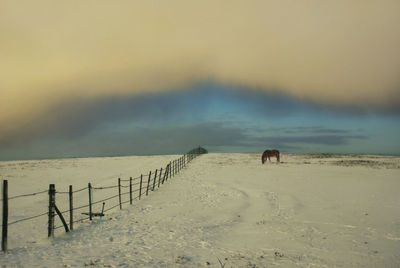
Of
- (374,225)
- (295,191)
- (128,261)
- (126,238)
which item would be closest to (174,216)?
(126,238)

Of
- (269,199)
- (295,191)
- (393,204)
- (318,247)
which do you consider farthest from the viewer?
(295,191)

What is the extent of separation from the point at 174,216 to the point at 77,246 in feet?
17.8

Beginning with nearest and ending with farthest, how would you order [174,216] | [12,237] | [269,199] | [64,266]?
1. [64,266]
2. [12,237]
3. [174,216]
4. [269,199]

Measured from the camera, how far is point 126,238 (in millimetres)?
11086

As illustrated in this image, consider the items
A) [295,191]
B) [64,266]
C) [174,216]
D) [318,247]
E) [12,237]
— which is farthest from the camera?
[295,191]

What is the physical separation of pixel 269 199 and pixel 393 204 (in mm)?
6562

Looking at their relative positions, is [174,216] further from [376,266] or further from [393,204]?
[393,204]

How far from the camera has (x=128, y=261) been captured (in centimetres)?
863

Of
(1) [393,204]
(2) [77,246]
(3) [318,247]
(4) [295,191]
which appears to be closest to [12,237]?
(2) [77,246]

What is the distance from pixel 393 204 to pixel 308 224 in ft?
25.0

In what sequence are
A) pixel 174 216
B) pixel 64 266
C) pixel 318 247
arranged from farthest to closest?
pixel 174 216
pixel 318 247
pixel 64 266

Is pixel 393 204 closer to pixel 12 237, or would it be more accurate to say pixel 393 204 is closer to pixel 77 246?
pixel 77 246

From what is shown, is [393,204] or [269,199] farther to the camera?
[269,199]

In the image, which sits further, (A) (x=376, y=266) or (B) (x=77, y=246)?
(B) (x=77, y=246)
